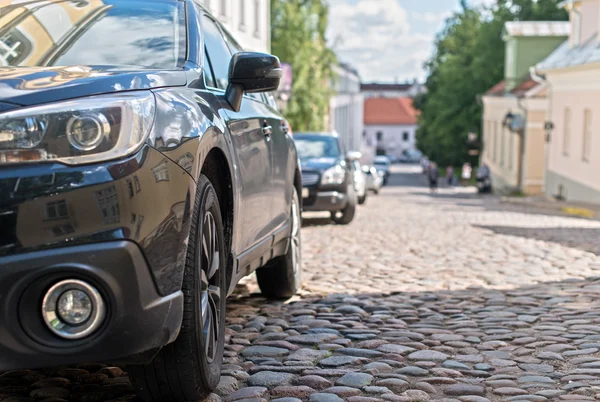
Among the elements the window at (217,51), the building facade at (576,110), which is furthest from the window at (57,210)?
the building facade at (576,110)

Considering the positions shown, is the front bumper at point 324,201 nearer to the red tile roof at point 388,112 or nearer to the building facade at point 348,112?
the building facade at point 348,112

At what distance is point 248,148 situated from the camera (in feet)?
16.6

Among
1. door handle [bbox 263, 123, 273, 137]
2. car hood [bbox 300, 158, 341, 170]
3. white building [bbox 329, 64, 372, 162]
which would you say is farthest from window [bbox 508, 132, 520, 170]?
door handle [bbox 263, 123, 273, 137]

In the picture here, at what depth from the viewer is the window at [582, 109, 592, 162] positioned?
101 feet

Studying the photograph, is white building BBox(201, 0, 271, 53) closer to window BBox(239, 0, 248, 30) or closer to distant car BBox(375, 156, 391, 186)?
window BBox(239, 0, 248, 30)

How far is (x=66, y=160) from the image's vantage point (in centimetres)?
327

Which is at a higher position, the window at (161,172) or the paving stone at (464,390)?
the window at (161,172)

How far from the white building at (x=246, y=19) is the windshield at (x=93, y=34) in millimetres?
22635

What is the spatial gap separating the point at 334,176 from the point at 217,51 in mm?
11062

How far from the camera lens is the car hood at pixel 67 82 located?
342 cm

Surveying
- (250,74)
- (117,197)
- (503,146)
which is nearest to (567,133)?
(503,146)

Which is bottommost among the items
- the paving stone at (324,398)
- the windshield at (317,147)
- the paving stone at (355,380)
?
the windshield at (317,147)

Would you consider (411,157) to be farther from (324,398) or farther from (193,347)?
(193,347)

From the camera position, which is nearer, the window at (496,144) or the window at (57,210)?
the window at (57,210)
